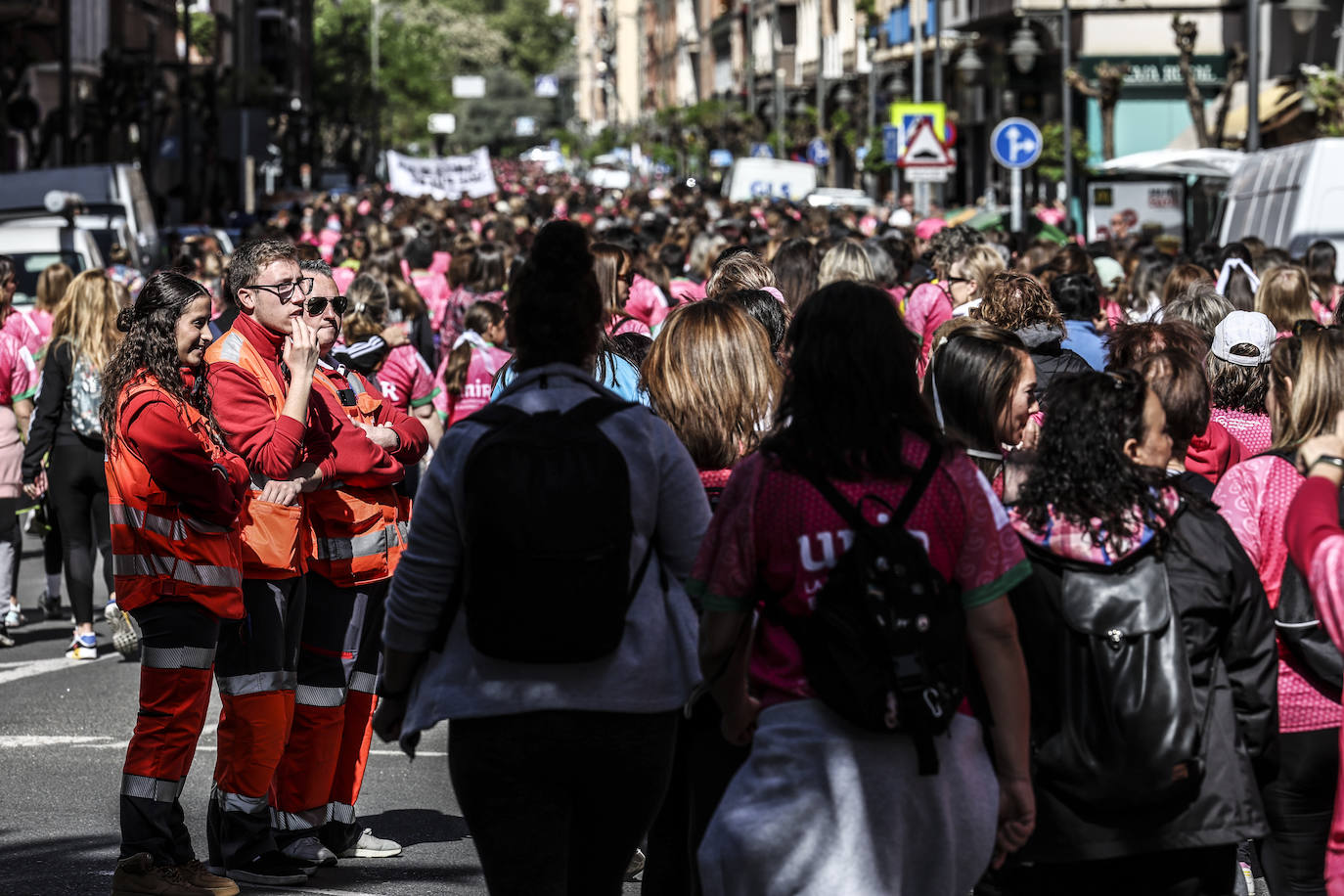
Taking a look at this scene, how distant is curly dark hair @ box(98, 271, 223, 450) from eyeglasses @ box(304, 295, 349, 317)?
→ 340 millimetres

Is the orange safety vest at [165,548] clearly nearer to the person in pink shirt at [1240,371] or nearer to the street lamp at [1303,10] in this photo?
the person in pink shirt at [1240,371]

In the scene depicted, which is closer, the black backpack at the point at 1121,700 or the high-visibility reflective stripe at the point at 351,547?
the black backpack at the point at 1121,700

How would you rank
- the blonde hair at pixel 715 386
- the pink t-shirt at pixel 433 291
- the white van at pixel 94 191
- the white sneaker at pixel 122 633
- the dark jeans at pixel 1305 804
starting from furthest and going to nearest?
1. the white van at pixel 94 191
2. the pink t-shirt at pixel 433 291
3. the white sneaker at pixel 122 633
4. the blonde hair at pixel 715 386
5. the dark jeans at pixel 1305 804

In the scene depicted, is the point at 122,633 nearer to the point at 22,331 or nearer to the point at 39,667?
the point at 39,667

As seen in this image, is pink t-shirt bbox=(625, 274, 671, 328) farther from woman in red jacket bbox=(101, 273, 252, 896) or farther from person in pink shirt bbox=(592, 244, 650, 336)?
woman in red jacket bbox=(101, 273, 252, 896)

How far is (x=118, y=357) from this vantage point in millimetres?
6223

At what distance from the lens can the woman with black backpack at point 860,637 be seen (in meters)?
3.81

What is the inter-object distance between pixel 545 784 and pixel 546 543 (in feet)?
1.60

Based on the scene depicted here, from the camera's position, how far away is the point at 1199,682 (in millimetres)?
4312

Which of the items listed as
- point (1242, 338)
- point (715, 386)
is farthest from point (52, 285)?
point (715, 386)

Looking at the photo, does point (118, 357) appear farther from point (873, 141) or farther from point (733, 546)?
point (873, 141)

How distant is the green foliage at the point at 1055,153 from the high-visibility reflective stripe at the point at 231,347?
31.6 m

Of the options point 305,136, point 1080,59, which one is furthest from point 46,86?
point 305,136

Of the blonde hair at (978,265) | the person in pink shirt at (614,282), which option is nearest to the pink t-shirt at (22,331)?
the person in pink shirt at (614,282)
